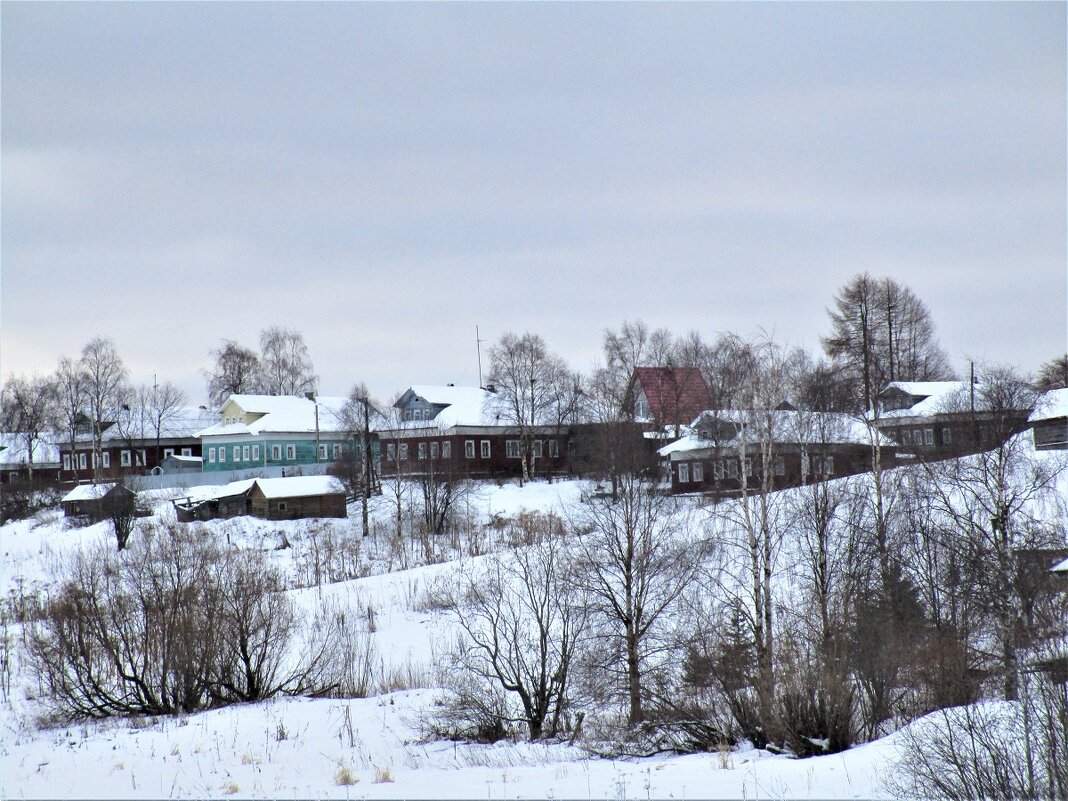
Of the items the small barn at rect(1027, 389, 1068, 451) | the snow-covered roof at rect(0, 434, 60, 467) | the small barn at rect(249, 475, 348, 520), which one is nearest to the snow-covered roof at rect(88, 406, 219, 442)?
the snow-covered roof at rect(0, 434, 60, 467)

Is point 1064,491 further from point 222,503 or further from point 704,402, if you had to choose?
point 222,503

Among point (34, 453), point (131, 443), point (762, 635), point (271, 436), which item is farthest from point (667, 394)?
point (34, 453)

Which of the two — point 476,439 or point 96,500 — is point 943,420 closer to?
point 476,439

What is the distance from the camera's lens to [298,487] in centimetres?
5541

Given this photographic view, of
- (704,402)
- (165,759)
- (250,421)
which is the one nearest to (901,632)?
(165,759)

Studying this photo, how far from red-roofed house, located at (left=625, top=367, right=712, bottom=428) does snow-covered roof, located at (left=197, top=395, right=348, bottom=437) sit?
21.6 metres

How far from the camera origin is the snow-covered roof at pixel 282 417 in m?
71.3

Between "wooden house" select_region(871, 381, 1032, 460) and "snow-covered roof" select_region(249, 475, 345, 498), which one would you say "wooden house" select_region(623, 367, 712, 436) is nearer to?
"wooden house" select_region(871, 381, 1032, 460)

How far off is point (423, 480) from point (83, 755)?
113ft

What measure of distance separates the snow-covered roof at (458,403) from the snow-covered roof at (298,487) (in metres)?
12.2

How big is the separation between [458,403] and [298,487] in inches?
695

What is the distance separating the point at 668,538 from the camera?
85.6ft

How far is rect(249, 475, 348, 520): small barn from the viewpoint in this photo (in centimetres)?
5475

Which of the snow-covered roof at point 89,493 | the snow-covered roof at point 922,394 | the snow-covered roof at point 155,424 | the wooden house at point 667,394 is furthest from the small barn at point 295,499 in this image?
the snow-covered roof at point 922,394
